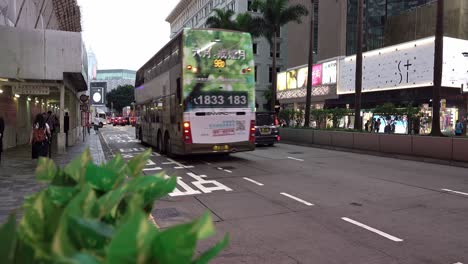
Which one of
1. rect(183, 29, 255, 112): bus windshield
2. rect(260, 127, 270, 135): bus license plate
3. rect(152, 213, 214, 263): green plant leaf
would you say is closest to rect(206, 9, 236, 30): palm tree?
rect(260, 127, 270, 135): bus license plate

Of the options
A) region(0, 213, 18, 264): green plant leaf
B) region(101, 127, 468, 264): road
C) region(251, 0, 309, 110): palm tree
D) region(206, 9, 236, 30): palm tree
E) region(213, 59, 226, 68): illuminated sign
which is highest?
region(206, 9, 236, 30): palm tree

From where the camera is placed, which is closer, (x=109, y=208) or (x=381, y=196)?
(x=109, y=208)

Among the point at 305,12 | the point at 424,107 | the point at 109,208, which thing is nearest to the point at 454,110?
the point at 424,107

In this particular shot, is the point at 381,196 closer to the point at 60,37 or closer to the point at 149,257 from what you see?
the point at 149,257

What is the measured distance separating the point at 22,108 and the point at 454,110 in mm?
27072

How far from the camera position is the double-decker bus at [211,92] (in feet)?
45.8

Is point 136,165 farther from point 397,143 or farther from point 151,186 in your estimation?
point 397,143

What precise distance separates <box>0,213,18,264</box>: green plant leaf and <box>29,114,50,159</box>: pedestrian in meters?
13.8

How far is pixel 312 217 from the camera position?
7156 millimetres

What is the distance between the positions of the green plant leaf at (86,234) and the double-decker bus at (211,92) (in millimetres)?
12768

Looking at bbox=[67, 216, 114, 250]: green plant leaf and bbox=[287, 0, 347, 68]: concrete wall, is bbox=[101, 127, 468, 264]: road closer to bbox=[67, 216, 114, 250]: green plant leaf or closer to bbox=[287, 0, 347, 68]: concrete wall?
bbox=[67, 216, 114, 250]: green plant leaf

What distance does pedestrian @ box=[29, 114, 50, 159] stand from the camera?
548 inches

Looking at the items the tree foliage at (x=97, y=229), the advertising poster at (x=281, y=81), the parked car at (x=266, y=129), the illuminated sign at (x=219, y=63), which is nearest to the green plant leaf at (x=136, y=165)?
→ the tree foliage at (x=97, y=229)

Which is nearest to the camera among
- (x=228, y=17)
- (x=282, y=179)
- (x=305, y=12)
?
(x=282, y=179)
